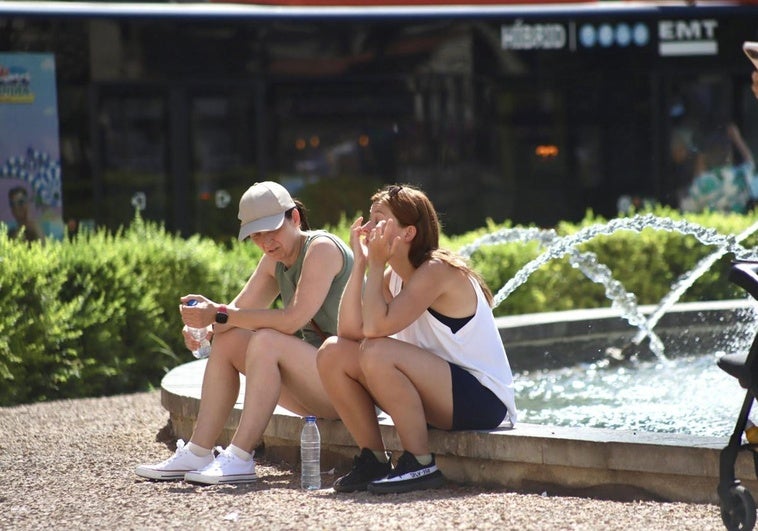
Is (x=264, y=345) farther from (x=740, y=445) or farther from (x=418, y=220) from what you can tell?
(x=740, y=445)

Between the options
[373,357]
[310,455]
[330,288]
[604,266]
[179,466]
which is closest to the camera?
[373,357]

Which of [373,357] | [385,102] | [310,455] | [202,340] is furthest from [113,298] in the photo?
[385,102]

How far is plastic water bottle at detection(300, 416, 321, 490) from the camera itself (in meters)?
5.41

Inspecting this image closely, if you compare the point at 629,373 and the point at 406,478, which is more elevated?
the point at 406,478

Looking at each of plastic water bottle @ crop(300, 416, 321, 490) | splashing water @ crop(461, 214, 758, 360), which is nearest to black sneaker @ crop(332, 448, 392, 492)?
plastic water bottle @ crop(300, 416, 321, 490)

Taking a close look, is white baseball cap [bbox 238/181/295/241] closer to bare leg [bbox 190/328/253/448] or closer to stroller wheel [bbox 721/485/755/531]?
bare leg [bbox 190/328/253/448]

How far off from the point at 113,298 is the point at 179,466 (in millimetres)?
3559

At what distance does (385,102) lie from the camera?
45.0ft

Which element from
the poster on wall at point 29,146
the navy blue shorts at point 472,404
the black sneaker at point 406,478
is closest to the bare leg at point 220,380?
the black sneaker at point 406,478

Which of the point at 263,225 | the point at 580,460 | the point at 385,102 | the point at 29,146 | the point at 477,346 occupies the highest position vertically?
the point at 385,102

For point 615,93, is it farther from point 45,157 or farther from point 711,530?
point 711,530

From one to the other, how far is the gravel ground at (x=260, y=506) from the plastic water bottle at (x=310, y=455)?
6cm

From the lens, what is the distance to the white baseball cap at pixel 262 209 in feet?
18.5

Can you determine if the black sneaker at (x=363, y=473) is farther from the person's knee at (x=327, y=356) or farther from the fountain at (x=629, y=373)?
the fountain at (x=629, y=373)
